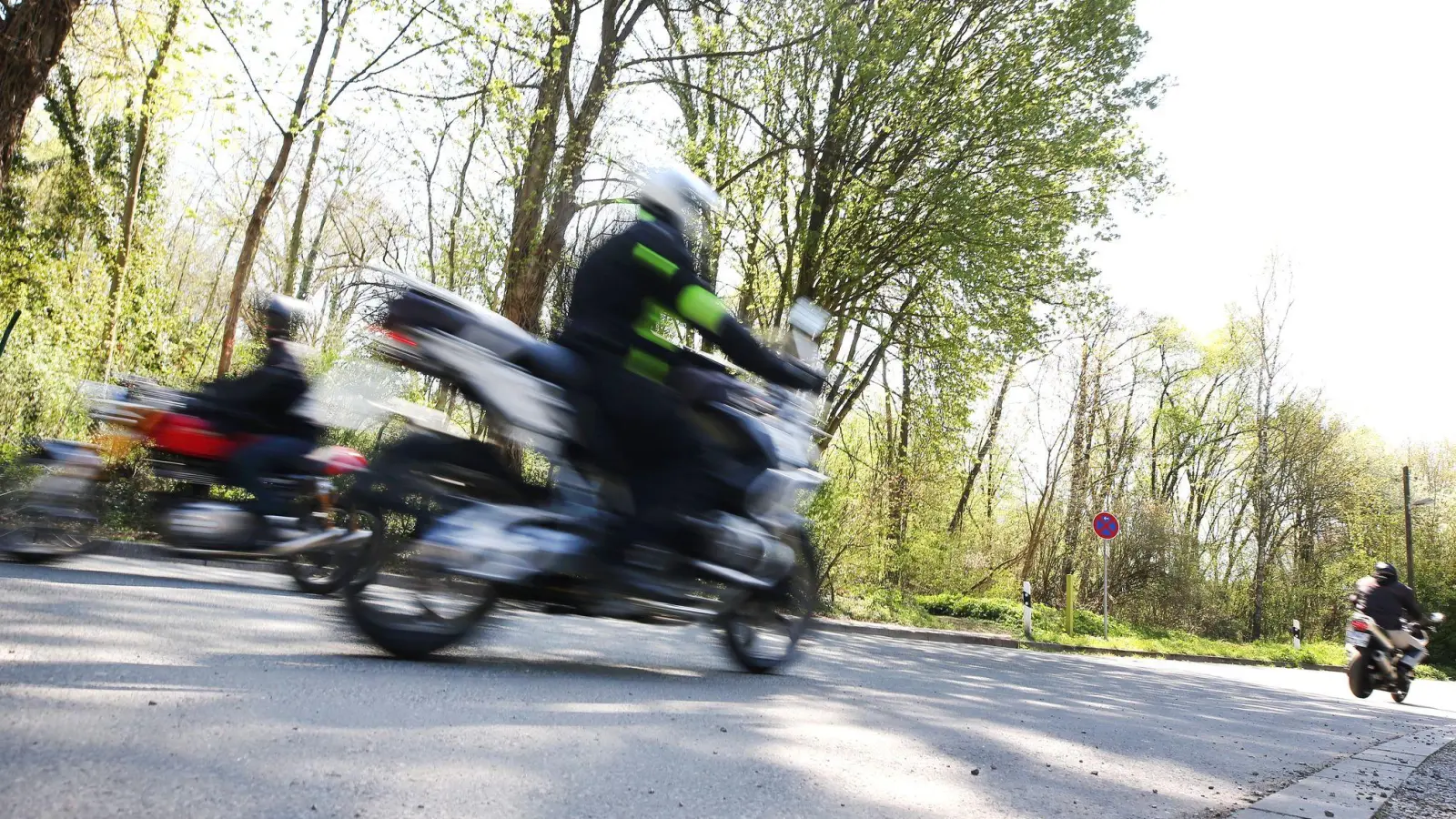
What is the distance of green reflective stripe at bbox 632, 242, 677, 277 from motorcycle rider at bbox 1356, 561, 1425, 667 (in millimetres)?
11592

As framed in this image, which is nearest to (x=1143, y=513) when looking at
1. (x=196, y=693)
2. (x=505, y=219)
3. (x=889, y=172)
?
(x=889, y=172)

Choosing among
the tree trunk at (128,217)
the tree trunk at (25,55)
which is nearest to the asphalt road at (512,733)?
the tree trunk at (25,55)

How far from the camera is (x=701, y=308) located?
418 centimetres

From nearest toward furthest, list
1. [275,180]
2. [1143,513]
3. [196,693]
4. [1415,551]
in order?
[196,693] < [275,180] < [1143,513] < [1415,551]

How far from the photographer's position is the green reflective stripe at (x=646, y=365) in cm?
404

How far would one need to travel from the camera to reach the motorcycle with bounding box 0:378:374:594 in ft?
19.6

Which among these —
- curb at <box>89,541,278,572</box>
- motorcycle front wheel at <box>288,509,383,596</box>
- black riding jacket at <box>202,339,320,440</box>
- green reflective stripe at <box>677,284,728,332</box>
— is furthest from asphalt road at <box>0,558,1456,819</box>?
curb at <box>89,541,278,572</box>

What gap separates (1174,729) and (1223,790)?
6.53 feet

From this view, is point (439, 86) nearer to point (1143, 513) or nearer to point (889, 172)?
point (889, 172)

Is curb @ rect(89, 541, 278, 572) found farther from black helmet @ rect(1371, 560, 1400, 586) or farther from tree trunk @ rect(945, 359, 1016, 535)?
tree trunk @ rect(945, 359, 1016, 535)

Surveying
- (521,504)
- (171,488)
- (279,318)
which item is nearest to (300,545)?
(171,488)

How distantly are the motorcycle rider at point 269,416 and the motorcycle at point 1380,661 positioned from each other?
12125 mm

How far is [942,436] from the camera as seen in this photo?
17844 mm

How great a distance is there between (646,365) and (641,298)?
11.2 inches
